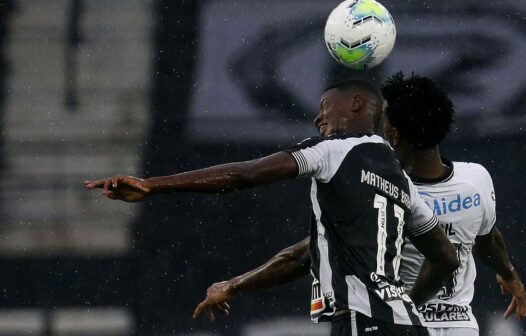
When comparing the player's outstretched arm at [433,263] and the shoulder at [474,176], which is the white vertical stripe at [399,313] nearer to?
the player's outstretched arm at [433,263]

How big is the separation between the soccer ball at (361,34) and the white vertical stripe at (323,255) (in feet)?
4.50

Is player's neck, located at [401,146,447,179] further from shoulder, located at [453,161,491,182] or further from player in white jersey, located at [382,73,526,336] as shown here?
shoulder, located at [453,161,491,182]

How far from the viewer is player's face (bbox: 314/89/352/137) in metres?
4.57

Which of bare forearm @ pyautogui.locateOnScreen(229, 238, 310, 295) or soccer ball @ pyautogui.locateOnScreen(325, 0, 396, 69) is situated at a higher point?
soccer ball @ pyautogui.locateOnScreen(325, 0, 396, 69)

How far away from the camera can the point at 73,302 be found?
328 inches

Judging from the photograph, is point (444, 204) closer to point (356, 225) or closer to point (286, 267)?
point (286, 267)

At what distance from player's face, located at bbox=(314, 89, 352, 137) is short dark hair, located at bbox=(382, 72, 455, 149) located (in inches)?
25.6

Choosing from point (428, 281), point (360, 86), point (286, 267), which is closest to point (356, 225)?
point (360, 86)

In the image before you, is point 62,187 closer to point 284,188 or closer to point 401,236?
point 284,188

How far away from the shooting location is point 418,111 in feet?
17.2

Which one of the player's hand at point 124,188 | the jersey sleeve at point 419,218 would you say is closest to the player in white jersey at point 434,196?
the jersey sleeve at point 419,218

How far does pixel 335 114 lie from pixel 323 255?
0.60 m

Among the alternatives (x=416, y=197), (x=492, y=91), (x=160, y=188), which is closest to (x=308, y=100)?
(x=492, y=91)

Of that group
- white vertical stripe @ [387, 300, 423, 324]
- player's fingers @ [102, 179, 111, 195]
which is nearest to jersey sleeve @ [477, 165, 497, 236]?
white vertical stripe @ [387, 300, 423, 324]
